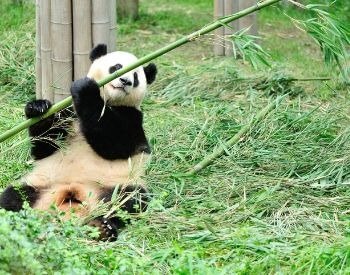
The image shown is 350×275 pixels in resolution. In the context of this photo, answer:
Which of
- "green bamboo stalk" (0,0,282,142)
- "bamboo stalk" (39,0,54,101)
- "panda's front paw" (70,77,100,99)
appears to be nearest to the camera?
"green bamboo stalk" (0,0,282,142)

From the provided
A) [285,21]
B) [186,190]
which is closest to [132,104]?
[186,190]

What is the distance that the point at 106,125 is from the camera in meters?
5.39

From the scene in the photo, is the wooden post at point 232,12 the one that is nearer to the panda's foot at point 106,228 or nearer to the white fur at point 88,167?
the white fur at point 88,167

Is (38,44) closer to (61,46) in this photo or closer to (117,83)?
(61,46)

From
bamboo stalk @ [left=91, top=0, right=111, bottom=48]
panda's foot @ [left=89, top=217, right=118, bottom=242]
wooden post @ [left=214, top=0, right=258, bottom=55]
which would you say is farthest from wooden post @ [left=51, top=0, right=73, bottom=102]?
Result: wooden post @ [left=214, top=0, right=258, bottom=55]

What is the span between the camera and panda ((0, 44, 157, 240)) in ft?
16.9

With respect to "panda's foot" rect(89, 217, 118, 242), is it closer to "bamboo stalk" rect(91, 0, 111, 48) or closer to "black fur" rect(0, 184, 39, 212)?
"black fur" rect(0, 184, 39, 212)

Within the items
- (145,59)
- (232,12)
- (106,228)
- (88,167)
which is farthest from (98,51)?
(232,12)

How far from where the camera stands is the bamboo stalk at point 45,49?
6082 mm

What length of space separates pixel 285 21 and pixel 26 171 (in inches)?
238

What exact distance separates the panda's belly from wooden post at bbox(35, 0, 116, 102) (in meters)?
0.72

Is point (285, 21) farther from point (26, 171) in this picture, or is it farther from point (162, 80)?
point (26, 171)

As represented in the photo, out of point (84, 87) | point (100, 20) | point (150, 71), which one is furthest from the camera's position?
point (100, 20)

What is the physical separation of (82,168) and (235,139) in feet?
3.97
